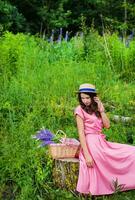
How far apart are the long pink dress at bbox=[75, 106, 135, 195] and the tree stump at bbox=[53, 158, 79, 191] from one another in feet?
0.29

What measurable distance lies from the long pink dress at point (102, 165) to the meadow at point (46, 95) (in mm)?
151

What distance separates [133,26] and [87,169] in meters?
11.7

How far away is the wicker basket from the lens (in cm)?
690

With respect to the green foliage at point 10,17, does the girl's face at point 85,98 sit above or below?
below

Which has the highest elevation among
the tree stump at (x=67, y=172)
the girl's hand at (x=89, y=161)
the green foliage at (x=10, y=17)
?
the green foliage at (x=10, y=17)

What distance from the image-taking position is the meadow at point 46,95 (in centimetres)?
693

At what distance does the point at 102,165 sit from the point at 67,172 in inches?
15.3

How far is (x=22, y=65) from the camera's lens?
33.0 ft

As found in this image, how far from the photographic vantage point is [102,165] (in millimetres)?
6832

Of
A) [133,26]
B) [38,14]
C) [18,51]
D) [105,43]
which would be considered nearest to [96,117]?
[18,51]

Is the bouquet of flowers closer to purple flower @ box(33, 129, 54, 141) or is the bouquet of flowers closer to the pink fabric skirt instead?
purple flower @ box(33, 129, 54, 141)

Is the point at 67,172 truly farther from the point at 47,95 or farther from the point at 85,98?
the point at 47,95

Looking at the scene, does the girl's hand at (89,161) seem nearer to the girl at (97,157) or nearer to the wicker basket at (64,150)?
the girl at (97,157)

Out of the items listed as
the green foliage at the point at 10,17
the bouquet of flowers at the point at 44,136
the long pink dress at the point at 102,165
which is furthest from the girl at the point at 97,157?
the green foliage at the point at 10,17
